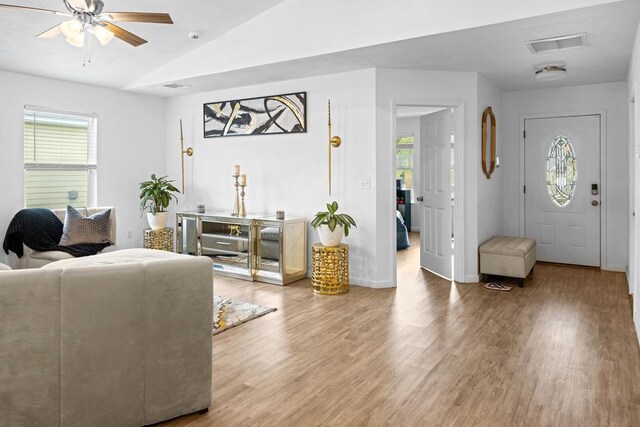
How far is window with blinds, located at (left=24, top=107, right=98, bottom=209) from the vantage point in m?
5.41

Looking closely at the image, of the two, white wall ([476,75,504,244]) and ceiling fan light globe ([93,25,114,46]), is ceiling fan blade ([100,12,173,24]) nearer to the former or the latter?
ceiling fan light globe ([93,25,114,46])

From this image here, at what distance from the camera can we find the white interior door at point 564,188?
5.82 m

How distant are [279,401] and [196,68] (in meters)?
4.09

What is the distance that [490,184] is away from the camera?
18.5 feet

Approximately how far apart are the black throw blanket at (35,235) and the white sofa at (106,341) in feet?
10.2

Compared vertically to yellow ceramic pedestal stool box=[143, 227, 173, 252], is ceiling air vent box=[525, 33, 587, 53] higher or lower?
higher

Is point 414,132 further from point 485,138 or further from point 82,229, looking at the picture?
point 82,229

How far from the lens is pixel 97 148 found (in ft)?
19.7

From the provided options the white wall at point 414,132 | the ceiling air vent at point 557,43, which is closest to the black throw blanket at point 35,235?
the ceiling air vent at point 557,43

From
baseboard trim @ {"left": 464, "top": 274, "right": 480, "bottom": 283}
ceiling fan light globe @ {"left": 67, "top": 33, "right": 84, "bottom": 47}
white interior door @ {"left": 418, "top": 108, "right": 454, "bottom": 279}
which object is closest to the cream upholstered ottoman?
baseboard trim @ {"left": 464, "top": 274, "right": 480, "bottom": 283}

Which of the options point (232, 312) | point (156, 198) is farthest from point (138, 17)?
point (156, 198)

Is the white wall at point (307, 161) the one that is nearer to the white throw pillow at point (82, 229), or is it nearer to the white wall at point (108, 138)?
the white wall at point (108, 138)

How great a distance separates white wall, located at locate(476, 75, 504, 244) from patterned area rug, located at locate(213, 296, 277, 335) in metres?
2.67

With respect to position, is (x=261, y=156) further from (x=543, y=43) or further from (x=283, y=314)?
(x=543, y=43)
